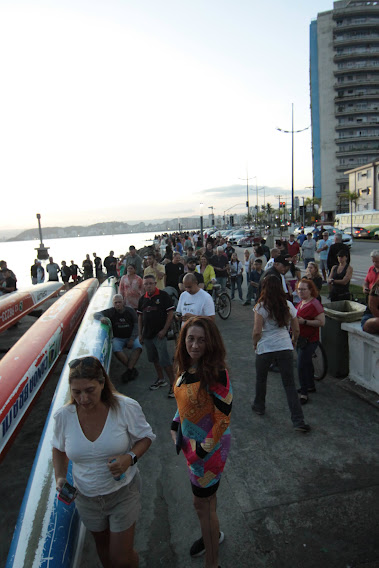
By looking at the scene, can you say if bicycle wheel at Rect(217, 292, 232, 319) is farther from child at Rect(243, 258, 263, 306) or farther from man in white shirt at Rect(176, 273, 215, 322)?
man in white shirt at Rect(176, 273, 215, 322)

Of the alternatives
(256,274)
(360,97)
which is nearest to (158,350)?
(256,274)

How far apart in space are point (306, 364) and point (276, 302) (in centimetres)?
133

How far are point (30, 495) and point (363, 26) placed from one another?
106 metres

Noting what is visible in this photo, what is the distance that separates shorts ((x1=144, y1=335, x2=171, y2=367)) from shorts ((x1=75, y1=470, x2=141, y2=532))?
10.8 feet

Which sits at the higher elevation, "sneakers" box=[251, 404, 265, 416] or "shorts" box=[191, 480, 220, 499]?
"shorts" box=[191, 480, 220, 499]

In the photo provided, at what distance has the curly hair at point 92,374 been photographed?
2346 millimetres

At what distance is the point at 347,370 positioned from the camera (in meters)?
5.88

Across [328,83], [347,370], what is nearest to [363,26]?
[328,83]

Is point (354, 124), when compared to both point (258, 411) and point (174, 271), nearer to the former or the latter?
point (174, 271)

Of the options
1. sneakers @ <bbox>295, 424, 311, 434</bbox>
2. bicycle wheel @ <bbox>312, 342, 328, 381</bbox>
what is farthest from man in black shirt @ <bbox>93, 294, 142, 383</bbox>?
sneakers @ <bbox>295, 424, 311, 434</bbox>

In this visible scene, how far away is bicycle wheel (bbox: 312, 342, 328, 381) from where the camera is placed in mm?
5676

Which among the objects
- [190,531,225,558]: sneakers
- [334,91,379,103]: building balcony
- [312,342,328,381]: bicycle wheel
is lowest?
[190,531,225,558]: sneakers

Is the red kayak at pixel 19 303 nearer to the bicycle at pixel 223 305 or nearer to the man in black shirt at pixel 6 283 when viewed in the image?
the man in black shirt at pixel 6 283

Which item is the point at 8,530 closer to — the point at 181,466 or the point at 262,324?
the point at 181,466
